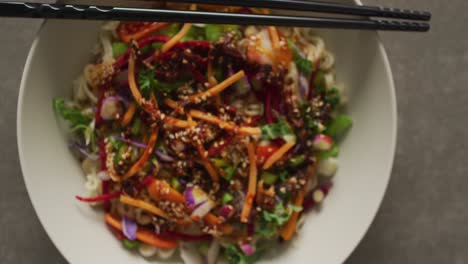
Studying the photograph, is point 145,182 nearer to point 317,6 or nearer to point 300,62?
point 300,62

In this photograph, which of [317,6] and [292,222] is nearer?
[317,6]

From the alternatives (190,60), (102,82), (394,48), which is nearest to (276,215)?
(190,60)

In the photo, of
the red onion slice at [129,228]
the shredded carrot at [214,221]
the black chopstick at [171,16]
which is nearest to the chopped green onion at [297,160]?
the shredded carrot at [214,221]

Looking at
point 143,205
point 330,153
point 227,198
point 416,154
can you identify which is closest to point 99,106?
point 143,205

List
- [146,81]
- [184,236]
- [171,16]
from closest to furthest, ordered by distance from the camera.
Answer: [171,16] → [146,81] → [184,236]

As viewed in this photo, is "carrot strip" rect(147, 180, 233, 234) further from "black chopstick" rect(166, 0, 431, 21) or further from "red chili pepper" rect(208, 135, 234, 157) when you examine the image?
"black chopstick" rect(166, 0, 431, 21)

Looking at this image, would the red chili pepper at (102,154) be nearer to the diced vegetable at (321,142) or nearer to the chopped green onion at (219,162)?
the chopped green onion at (219,162)

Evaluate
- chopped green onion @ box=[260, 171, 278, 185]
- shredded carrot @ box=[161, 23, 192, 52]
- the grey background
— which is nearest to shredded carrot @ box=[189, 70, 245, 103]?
shredded carrot @ box=[161, 23, 192, 52]
